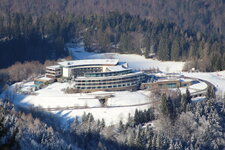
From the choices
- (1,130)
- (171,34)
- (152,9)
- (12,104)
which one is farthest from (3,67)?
(152,9)

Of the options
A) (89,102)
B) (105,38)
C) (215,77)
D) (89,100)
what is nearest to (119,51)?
(105,38)

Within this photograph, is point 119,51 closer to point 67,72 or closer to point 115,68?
point 67,72

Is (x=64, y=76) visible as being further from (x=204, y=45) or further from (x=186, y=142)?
(x=204, y=45)

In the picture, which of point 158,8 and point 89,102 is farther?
point 158,8

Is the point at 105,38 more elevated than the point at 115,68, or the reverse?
the point at 105,38

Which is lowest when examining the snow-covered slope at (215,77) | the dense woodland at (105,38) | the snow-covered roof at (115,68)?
the snow-covered slope at (215,77)

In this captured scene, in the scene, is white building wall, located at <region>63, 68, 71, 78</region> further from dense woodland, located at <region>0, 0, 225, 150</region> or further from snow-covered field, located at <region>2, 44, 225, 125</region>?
dense woodland, located at <region>0, 0, 225, 150</region>

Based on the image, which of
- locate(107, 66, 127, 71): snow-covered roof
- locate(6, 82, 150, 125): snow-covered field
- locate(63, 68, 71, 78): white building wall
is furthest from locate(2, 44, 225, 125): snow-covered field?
locate(107, 66, 127, 71): snow-covered roof

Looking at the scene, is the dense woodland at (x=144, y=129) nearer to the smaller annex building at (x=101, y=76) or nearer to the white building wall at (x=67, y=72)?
the smaller annex building at (x=101, y=76)

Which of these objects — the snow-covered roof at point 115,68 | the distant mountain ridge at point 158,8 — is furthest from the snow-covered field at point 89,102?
the distant mountain ridge at point 158,8
